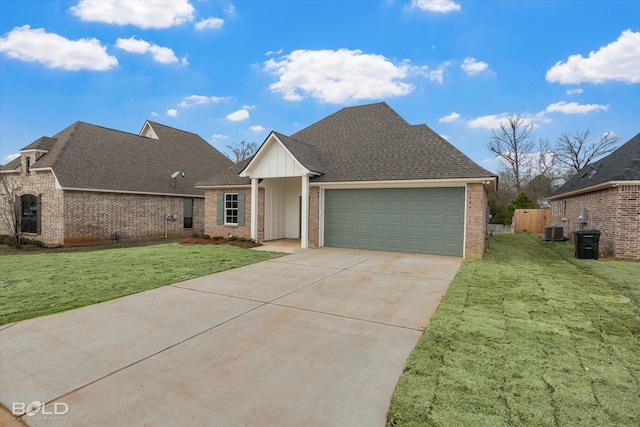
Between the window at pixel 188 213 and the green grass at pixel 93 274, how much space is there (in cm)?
808

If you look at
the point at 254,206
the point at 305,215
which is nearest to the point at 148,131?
the point at 254,206

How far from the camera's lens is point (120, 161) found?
17.8 meters

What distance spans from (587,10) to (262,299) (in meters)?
17.7

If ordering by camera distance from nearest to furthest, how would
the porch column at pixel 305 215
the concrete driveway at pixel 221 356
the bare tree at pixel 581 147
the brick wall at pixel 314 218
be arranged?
the concrete driveway at pixel 221 356 → the porch column at pixel 305 215 → the brick wall at pixel 314 218 → the bare tree at pixel 581 147

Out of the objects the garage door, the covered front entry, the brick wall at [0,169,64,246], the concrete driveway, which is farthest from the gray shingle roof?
the brick wall at [0,169,64,246]

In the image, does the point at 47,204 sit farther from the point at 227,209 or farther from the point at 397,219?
the point at 397,219

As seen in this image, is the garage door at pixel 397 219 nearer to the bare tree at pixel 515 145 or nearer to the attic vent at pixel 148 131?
the attic vent at pixel 148 131

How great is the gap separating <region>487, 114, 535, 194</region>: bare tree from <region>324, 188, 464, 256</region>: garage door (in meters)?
28.8

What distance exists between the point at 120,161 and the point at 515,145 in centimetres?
3759


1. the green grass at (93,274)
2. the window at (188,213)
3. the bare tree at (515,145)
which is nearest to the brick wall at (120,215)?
the window at (188,213)

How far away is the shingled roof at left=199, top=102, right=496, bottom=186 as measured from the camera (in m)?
11.4

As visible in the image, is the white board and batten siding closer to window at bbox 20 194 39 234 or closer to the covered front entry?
the covered front entry

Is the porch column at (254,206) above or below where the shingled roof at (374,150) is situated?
below

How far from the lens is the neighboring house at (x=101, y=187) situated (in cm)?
1477
